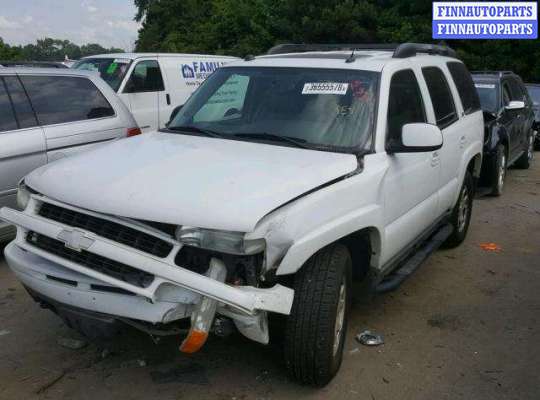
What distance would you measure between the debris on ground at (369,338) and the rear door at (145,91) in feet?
21.8

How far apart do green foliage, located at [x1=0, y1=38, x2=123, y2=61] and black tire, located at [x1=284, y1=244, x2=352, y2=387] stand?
2747cm

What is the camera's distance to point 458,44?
2259 centimetres

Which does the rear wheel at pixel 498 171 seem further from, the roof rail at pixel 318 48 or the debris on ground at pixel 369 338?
the debris on ground at pixel 369 338

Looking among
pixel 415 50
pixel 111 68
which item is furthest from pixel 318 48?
pixel 111 68

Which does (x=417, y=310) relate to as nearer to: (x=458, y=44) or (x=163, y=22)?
(x=458, y=44)

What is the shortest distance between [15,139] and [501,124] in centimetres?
630

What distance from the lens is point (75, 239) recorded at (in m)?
2.82

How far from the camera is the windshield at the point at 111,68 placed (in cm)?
966

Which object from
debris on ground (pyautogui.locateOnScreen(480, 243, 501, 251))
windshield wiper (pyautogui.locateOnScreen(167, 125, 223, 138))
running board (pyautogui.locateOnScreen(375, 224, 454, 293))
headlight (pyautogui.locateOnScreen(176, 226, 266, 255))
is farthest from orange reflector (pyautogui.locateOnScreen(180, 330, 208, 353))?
debris on ground (pyautogui.locateOnScreen(480, 243, 501, 251))

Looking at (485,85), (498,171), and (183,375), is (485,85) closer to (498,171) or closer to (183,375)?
(498,171)

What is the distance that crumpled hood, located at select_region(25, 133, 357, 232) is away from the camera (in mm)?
2748

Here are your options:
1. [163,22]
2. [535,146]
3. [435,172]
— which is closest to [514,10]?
[535,146]

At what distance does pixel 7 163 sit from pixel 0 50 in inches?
997

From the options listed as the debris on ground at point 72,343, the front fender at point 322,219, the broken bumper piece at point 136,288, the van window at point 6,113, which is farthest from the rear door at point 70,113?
the front fender at point 322,219
